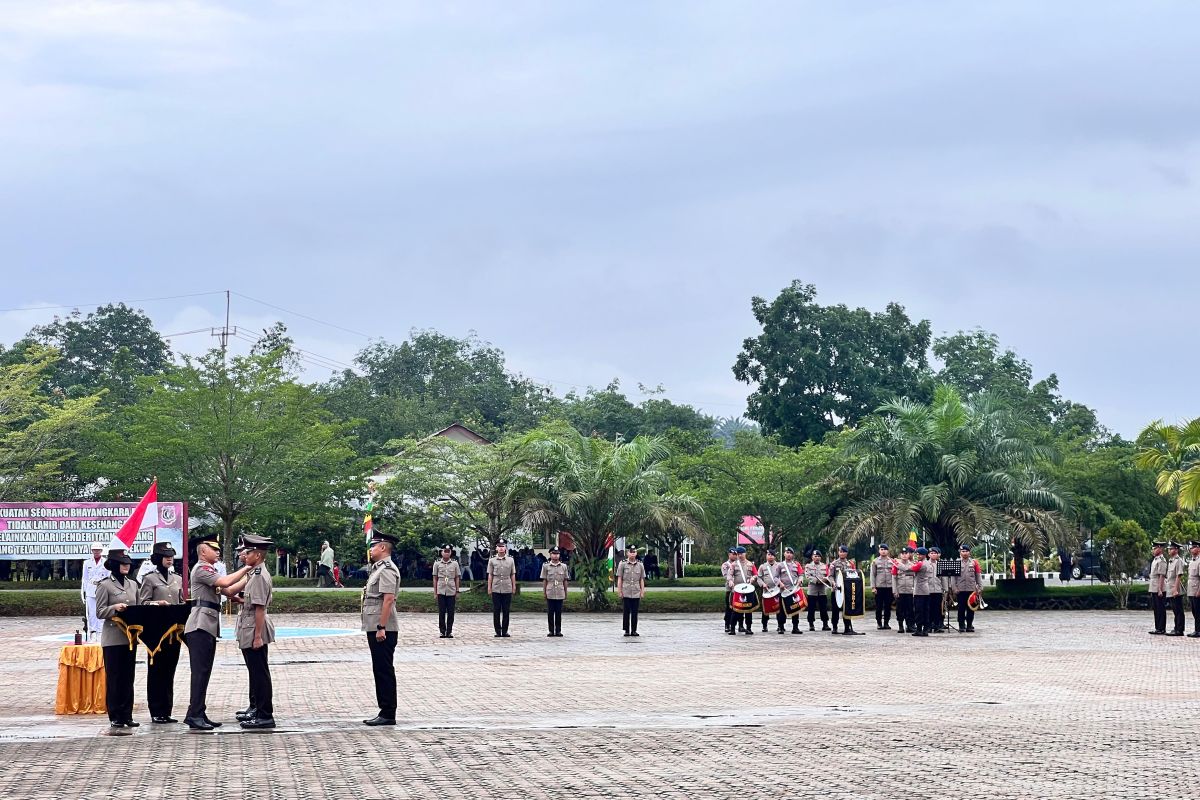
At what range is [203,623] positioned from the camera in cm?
1337

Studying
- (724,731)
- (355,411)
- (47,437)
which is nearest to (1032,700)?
(724,731)

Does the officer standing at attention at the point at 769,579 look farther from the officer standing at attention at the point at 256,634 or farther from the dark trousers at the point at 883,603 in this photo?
the officer standing at attention at the point at 256,634

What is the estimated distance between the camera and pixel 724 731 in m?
12.5

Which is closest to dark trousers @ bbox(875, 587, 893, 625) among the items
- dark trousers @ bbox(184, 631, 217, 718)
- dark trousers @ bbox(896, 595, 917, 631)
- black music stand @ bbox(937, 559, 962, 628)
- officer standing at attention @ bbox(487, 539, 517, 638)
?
dark trousers @ bbox(896, 595, 917, 631)

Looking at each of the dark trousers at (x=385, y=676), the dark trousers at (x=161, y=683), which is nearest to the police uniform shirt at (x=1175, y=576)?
the dark trousers at (x=385, y=676)

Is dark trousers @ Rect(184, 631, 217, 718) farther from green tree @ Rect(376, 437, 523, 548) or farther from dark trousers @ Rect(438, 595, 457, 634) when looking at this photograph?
green tree @ Rect(376, 437, 523, 548)

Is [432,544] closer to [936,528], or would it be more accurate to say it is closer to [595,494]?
[595,494]

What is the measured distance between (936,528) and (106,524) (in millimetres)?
20309

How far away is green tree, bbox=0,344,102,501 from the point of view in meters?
40.4

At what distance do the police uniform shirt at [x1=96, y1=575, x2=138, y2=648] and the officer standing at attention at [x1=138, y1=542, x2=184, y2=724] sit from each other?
0.64 ft

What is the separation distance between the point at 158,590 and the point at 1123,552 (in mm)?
29490

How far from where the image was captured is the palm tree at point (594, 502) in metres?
36.0

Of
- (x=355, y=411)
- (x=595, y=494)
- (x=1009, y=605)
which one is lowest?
(x=1009, y=605)

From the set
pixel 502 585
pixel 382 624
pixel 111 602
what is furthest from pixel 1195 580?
pixel 111 602
